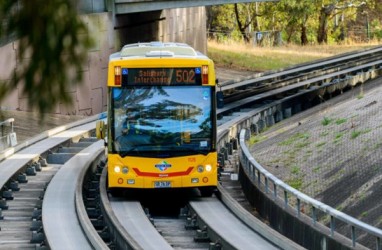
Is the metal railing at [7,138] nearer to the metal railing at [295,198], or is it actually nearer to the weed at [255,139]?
the metal railing at [295,198]

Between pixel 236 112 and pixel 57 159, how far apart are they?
9740 millimetres

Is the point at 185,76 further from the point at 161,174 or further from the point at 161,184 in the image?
the point at 161,184

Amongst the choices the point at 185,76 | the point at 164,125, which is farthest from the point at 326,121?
the point at 164,125

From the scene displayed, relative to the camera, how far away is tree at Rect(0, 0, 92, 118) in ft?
10.4

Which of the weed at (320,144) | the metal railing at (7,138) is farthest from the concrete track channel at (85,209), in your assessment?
the weed at (320,144)

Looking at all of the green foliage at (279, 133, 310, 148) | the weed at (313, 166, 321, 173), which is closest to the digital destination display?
the weed at (313, 166, 321, 173)

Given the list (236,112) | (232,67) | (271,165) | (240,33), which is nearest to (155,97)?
(271,165)

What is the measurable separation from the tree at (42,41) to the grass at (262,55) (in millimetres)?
54264

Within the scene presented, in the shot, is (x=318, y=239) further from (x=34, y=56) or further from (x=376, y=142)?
(x=34, y=56)

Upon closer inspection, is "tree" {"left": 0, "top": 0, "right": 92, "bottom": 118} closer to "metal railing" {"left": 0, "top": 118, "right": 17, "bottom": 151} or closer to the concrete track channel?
the concrete track channel

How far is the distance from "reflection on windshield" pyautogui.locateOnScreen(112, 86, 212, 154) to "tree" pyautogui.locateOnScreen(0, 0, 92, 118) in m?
16.3

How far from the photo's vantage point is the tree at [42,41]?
10.4 feet

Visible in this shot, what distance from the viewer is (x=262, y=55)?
2507 inches

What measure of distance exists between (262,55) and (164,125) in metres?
44.4
